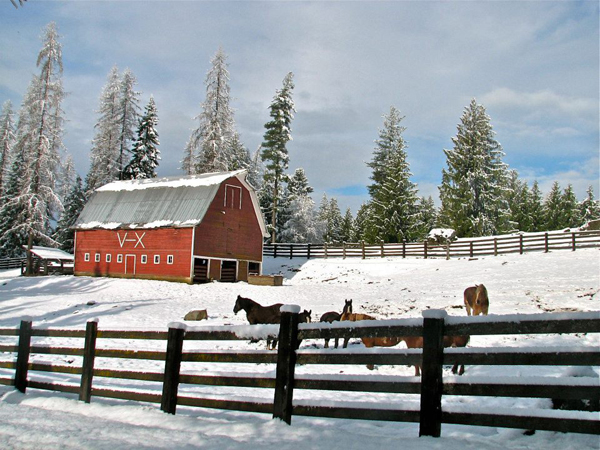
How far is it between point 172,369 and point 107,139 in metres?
51.3

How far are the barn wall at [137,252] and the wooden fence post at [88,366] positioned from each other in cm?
2752

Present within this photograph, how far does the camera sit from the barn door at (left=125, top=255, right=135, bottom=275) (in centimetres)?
3834

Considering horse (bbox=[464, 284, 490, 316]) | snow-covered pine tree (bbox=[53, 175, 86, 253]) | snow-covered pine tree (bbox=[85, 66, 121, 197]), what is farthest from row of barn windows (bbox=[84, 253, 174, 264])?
horse (bbox=[464, 284, 490, 316])

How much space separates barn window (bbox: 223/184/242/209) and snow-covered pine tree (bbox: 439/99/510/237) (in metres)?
23.3

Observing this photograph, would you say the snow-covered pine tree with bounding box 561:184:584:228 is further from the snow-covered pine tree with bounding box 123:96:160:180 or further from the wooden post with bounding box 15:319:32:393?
the wooden post with bounding box 15:319:32:393

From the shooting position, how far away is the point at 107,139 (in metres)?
53.0

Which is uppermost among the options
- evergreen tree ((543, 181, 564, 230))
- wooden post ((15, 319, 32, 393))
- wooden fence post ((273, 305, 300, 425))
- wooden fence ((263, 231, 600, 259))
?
evergreen tree ((543, 181, 564, 230))

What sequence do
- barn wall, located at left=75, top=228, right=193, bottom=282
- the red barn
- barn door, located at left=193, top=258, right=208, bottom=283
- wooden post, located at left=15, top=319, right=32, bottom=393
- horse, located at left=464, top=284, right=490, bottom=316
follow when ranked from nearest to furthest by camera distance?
wooden post, located at left=15, top=319, right=32, bottom=393 → horse, located at left=464, top=284, right=490, bottom=316 → barn door, located at left=193, top=258, right=208, bottom=283 → barn wall, located at left=75, top=228, right=193, bottom=282 → the red barn

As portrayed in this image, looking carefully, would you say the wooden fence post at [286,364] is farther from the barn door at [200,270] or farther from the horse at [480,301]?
the barn door at [200,270]

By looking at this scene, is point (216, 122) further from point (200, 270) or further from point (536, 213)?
point (536, 213)

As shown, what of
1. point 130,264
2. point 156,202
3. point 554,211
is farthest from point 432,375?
point 554,211

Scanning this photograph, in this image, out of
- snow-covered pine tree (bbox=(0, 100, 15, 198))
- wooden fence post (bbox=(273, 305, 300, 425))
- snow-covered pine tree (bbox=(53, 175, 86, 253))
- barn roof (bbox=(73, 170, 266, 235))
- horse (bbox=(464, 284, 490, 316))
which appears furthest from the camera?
snow-covered pine tree (bbox=(0, 100, 15, 198))

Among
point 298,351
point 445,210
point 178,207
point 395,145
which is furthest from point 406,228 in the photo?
point 298,351

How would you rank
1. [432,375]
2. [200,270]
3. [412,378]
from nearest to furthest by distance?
[432,375] < [412,378] < [200,270]
